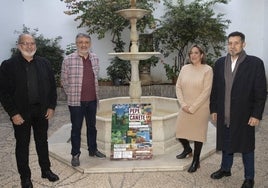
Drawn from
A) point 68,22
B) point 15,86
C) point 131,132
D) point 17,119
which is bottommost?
point 131,132

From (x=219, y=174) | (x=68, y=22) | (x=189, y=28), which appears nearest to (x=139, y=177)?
(x=219, y=174)

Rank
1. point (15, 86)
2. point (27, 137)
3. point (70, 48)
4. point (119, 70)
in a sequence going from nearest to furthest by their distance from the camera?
point (15, 86)
point (27, 137)
point (119, 70)
point (70, 48)

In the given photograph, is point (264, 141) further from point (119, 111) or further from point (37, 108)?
point (37, 108)

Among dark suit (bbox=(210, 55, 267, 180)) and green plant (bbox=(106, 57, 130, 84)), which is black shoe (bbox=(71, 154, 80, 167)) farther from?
green plant (bbox=(106, 57, 130, 84))

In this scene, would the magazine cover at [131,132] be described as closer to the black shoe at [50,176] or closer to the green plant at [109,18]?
the black shoe at [50,176]

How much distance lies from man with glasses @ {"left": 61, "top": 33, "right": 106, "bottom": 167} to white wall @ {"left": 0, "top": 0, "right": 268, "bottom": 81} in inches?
250

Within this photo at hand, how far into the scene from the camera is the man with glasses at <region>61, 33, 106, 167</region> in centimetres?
394

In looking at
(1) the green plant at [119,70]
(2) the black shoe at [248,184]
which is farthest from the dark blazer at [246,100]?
(1) the green plant at [119,70]

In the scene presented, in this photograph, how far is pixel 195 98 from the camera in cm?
391

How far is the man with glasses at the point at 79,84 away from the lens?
3.94 m

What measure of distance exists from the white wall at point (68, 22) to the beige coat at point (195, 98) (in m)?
6.54

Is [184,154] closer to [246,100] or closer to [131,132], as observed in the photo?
[131,132]

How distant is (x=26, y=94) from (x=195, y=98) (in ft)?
6.31

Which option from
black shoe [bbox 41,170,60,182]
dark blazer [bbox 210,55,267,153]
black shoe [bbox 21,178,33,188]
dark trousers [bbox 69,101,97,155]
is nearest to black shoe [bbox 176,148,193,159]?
dark blazer [bbox 210,55,267,153]
